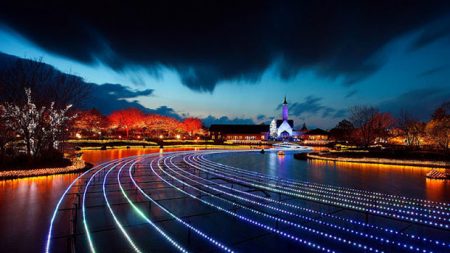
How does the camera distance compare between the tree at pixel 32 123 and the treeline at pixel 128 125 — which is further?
the treeline at pixel 128 125

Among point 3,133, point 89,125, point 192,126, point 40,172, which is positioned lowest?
point 40,172

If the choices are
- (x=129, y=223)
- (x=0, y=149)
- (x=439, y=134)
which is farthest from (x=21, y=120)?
(x=439, y=134)

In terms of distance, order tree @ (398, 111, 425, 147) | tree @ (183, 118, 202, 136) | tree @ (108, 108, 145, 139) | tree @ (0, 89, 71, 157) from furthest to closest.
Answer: tree @ (183, 118, 202, 136)
tree @ (108, 108, 145, 139)
tree @ (398, 111, 425, 147)
tree @ (0, 89, 71, 157)

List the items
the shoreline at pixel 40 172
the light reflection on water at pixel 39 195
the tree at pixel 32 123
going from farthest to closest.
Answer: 1. the tree at pixel 32 123
2. the shoreline at pixel 40 172
3. the light reflection on water at pixel 39 195

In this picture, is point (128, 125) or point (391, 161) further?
point (128, 125)

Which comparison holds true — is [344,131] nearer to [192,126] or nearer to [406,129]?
[406,129]

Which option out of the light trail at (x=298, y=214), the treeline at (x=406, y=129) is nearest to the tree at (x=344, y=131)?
the treeline at (x=406, y=129)

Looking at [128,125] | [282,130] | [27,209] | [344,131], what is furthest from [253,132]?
[27,209]

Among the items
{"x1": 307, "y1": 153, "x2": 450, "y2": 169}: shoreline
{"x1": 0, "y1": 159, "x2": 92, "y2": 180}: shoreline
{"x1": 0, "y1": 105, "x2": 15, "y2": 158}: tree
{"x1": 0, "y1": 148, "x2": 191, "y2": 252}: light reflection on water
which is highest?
{"x1": 0, "y1": 105, "x2": 15, "y2": 158}: tree

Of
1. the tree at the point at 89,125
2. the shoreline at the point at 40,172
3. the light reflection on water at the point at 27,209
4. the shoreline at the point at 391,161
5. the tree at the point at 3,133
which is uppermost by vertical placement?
the tree at the point at 89,125

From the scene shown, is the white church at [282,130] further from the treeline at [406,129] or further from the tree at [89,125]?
the tree at [89,125]

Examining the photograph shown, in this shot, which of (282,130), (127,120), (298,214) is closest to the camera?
(298,214)

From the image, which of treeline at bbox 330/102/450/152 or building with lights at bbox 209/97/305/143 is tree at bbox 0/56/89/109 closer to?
treeline at bbox 330/102/450/152

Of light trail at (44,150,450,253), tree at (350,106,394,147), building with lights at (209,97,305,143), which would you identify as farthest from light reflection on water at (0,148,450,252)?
building with lights at (209,97,305,143)
